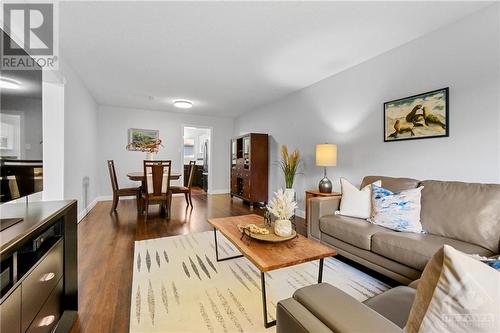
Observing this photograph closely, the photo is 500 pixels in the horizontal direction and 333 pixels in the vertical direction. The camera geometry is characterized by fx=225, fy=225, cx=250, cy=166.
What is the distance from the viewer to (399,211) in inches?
81.2

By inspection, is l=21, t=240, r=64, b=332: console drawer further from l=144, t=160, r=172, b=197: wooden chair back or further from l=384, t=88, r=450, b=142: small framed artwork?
l=384, t=88, r=450, b=142: small framed artwork

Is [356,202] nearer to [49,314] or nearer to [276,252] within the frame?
[276,252]

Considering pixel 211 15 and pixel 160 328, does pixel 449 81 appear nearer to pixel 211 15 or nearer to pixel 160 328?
pixel 211 15

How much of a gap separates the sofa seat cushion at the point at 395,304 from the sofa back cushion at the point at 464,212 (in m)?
1.09

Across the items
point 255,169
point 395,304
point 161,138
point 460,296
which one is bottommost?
point 395,304

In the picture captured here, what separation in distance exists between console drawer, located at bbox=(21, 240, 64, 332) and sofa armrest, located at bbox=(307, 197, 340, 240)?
2.24m

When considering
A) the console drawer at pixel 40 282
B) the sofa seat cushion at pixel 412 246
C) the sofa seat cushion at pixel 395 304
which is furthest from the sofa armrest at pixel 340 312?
the sofa seat cushion at pixel 412 246

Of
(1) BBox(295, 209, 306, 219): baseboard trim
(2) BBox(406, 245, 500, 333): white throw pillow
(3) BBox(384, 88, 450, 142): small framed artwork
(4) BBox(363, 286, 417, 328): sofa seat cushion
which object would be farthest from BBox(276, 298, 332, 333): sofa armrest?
(1) BBox(295, 209, 306, 219): baseboard trim

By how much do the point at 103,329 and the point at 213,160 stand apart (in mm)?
5682

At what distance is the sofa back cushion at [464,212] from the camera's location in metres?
1.68

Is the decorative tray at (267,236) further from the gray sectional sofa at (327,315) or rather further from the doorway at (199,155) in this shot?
the doorway at (199,155)

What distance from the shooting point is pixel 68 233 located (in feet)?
4.83

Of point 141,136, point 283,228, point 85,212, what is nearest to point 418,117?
point 283,228

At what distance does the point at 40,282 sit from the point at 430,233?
2.74 meters
